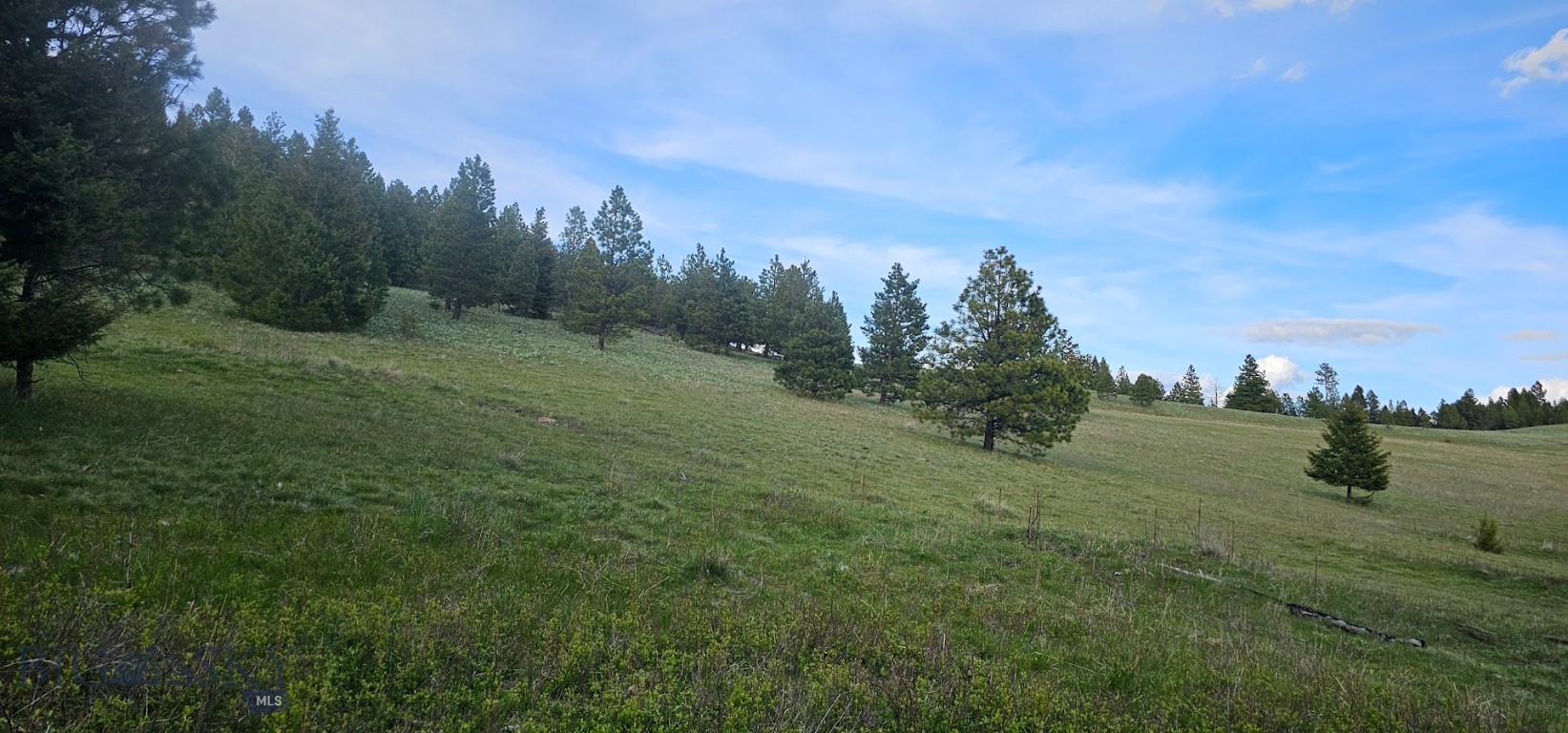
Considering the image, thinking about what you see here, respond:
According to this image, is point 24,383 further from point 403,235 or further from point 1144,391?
point 1144,391

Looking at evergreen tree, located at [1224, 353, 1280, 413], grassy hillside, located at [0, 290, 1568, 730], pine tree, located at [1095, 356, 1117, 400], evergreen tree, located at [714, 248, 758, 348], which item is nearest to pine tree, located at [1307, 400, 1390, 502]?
grassy hillside, located at [0, 290, 1568, 730]

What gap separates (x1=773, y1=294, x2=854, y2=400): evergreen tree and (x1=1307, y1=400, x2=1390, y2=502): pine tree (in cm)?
2903

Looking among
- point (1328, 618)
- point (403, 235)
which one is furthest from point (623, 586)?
point (403, 235)

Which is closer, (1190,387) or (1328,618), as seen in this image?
(1328,618)

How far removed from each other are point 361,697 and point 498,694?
0.81 metres

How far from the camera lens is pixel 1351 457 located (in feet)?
109

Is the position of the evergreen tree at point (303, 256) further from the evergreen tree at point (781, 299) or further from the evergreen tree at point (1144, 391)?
the evergreen tree at point (1144, 391)

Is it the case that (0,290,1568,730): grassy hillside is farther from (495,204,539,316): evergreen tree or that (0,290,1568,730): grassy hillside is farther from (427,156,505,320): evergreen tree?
(495,204,539,316): evergreen tree

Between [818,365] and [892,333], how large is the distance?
25.2ft

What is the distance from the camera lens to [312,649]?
4.47 m

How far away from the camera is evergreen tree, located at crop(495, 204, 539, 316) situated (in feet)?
179

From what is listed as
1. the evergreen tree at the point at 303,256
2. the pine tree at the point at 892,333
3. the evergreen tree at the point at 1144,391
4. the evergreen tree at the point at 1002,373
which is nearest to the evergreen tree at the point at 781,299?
the pine tree at the point at 892,333

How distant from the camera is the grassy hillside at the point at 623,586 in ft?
14.0

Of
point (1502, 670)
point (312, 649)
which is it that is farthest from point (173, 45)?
point (1502, 670)
